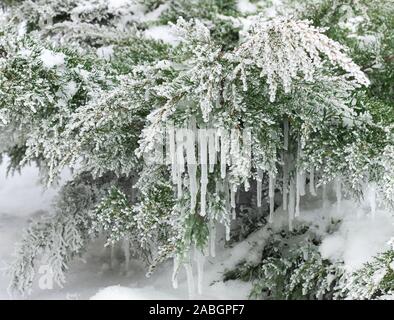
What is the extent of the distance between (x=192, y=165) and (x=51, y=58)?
0.64 m

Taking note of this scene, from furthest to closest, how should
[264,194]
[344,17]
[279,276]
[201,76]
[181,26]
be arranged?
[264,194] → [344,17] → [279,276] → [181,26] → [201,76]

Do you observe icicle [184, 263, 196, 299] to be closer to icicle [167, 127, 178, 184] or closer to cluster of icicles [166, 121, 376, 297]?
cluster of icicles [166, 121, 376, 297]

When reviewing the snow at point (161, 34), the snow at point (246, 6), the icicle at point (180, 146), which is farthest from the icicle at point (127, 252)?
the snow at point (246, 6)

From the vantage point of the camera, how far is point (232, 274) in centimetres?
236

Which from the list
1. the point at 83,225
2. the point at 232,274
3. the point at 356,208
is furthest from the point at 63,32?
the point at 356,208

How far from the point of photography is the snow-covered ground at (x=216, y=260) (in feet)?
6.81

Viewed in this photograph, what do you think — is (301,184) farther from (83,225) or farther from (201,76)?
(83,225)

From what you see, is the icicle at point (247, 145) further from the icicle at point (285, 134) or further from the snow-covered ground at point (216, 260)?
the snow-covered ground at point (216, 260)

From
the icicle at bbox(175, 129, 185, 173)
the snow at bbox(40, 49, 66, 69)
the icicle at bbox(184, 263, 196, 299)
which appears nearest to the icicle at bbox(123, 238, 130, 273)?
the icicle at bbox(184, 263, 196, 299)

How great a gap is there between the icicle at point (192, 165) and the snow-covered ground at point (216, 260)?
0.46 metres

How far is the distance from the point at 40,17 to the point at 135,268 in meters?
1.31

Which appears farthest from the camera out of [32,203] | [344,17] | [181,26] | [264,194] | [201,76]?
[32,203]

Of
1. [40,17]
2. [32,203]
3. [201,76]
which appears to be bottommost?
[32,203]

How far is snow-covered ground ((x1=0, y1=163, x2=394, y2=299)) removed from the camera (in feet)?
6.81
